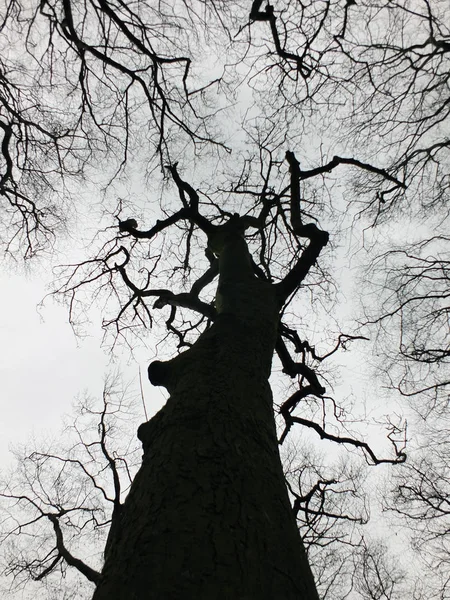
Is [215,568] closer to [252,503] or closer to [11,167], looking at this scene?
[252,503]

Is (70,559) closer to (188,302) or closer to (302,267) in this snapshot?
(188,302)

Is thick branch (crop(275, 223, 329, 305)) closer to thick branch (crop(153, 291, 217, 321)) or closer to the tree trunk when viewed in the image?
thick branch (crop(153, 291, 217, 321))

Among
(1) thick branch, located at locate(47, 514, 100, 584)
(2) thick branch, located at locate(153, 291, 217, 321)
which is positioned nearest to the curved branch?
(2) thick branch, located at locate(153, 291, 217, 321)

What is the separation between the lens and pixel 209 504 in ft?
4.07

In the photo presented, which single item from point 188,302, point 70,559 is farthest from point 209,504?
point 70,559

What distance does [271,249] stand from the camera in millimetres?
6156

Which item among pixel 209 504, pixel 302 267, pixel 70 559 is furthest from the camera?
pixel 70 559

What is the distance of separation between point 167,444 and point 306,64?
436 centimetres

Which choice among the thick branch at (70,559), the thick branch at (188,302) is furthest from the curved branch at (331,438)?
the thick branch at (70,559)

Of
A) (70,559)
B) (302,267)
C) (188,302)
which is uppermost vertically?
(188,302)

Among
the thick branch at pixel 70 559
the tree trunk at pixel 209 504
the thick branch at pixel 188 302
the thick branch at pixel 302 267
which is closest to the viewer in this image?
the tree trunk at pixel 209 504

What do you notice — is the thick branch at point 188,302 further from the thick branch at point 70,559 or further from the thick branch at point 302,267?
the thick branch at point 70,559

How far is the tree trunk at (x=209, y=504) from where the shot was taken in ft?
3.34

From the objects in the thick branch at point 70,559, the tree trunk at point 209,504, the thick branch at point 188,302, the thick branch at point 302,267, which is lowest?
the tree trunk at point 209,504
